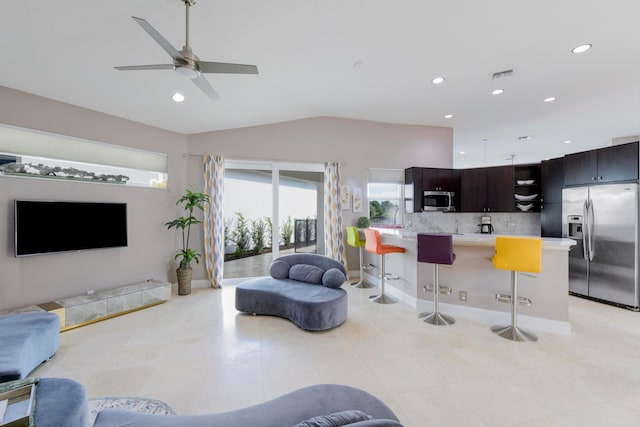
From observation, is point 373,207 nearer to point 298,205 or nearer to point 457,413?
point 298,205

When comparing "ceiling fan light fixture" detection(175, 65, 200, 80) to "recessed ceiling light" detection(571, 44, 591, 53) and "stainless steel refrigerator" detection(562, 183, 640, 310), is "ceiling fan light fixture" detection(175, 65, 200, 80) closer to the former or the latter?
"recessed ceiling light" detection(571, 44, 591, 53)

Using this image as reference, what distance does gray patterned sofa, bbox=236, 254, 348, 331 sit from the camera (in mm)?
3197

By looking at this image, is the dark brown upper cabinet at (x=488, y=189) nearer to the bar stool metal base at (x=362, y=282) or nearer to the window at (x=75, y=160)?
the bar stool metal base at (x=362, y=282)

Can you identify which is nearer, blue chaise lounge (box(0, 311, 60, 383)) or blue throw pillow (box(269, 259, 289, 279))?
blue chaise lounge (box(0, 311, 60, 383))

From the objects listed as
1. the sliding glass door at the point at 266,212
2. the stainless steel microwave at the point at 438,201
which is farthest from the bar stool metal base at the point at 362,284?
the stainless steel microwave at the point at 438,201

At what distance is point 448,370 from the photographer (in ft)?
7.96

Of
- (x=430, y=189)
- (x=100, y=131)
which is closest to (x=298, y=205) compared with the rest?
(x=430, y=189)

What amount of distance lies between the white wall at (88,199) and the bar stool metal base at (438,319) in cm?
427

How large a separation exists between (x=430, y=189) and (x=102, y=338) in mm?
5818

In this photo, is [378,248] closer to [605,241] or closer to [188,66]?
[188,66]

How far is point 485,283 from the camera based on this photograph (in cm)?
352

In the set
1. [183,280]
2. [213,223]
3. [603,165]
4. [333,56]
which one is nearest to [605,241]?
[603,165]

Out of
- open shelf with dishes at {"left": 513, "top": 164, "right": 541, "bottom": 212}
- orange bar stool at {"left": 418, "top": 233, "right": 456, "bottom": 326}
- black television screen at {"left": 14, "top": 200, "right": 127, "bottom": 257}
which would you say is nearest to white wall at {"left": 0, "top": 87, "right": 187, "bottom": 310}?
black television screen at {"left": 14, "top": 200, "right": 127, "bottom": 257}

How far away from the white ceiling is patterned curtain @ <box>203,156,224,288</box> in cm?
80
